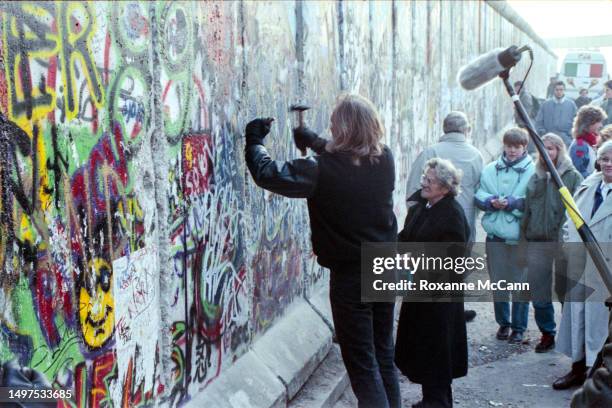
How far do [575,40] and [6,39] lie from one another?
2052 inches

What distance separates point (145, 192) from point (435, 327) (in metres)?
2.20

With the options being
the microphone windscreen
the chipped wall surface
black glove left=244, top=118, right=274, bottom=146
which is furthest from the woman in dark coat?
black glove left=244, top=118, right=274, bottom=146

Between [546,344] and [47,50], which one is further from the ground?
[47,50]

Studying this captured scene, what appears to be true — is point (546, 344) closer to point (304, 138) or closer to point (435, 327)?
point (435, 327)

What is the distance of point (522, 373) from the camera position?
5.94m

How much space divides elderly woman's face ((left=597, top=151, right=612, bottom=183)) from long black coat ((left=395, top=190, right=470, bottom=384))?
3.55ft

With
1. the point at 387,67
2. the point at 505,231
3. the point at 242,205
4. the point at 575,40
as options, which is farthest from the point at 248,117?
the point at 575,40

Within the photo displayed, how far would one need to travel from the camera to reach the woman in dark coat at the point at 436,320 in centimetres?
475

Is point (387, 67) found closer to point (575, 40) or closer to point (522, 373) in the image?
point (522, 373)

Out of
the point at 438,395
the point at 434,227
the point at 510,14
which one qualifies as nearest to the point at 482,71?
the point at 434,227

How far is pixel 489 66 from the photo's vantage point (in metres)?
4.66

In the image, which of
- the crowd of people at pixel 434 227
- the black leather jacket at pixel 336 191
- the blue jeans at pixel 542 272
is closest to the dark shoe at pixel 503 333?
the crowd of people at pixel 434 227

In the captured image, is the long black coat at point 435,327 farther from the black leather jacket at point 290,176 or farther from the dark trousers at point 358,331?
the black leather jacket at point 290,176

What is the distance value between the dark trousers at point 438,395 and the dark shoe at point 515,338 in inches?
77.8
